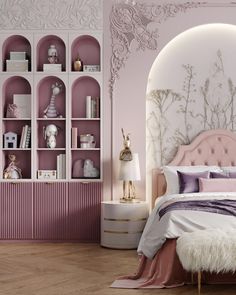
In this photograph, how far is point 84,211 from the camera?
19.9 ft

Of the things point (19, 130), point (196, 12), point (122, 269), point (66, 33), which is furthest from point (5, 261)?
point (196, 12)

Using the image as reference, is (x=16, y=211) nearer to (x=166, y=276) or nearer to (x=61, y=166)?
(x=61, y=166)

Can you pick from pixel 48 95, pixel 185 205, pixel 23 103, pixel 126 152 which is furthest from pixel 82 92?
pixel 185 205

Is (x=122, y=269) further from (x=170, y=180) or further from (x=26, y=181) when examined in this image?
(x=26, y=181)

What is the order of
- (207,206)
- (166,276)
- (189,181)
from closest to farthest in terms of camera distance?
1. (166,276)
2. (207,206)
3. (189,181)

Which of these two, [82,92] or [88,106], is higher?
[82,92]

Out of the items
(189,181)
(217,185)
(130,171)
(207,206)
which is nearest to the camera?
(207,206)

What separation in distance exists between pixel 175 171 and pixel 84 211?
115cm

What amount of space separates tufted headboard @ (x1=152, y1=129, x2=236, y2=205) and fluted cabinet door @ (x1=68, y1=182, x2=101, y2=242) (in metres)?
0.69

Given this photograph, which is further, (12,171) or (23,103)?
(23,103)

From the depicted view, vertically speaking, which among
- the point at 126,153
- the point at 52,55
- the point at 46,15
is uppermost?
the point at 46,15

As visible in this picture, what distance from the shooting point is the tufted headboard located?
6.09m

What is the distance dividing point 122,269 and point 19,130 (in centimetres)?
244

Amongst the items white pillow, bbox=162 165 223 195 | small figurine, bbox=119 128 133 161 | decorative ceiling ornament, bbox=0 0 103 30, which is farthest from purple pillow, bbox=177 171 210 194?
decorative ceiling ornament, bbox=0 0 103 30
